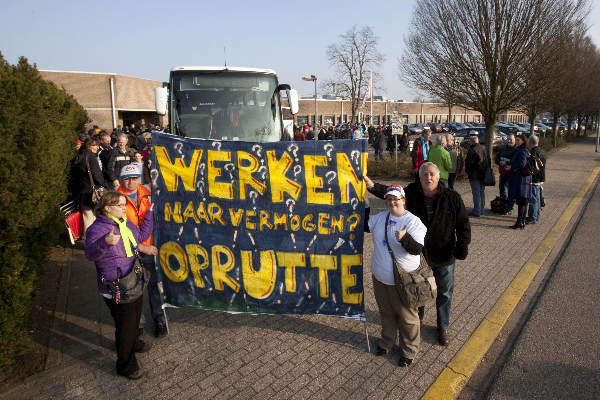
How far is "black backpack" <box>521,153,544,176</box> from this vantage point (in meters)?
7.86

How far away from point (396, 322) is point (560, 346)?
1.67 m

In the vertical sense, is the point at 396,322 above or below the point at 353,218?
below

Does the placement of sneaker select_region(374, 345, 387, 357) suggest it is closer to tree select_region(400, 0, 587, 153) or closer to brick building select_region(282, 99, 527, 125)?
tree select_region(400, 0, 587, 153)

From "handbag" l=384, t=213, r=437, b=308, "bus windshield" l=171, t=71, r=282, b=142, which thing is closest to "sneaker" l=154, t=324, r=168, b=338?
"handbag" l=384, t=213, r=437, b=308

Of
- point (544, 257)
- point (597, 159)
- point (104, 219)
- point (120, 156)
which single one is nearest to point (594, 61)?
point (597, 159)

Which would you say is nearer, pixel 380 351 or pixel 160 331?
pixel 380 351

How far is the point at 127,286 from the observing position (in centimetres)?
342

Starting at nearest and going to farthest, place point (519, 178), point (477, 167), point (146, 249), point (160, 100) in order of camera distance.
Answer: point (146, 249), point (160, 100), point (519, 178), point (477, 167)

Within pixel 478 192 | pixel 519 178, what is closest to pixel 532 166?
pixel 519 178

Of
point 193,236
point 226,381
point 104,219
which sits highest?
point 104,219

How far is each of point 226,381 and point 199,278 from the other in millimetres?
1135

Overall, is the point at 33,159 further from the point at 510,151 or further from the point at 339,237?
the point at 510,151

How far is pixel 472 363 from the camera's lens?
12.1 feet

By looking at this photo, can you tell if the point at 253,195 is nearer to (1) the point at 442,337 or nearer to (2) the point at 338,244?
(2) the point at 338,244
